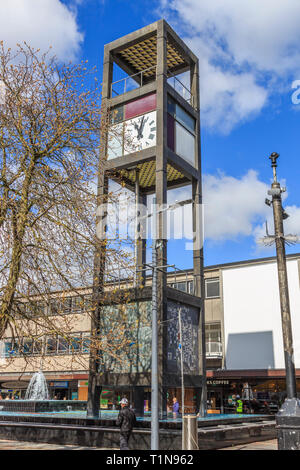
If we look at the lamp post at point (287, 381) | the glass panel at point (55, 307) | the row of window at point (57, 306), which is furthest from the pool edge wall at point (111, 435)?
the glass panel at point (55, 307)

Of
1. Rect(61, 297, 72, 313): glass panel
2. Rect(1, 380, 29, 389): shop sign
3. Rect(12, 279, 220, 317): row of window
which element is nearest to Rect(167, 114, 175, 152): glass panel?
Rect(12, 279, 220, 317): row of window

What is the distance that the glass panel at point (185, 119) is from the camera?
74.4 ft

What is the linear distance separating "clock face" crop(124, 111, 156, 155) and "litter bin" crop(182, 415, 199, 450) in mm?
12067

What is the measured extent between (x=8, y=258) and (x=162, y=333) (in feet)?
23.7

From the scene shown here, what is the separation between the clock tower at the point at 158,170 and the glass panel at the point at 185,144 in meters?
0.05

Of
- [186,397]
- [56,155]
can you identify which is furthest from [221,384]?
[56,155]

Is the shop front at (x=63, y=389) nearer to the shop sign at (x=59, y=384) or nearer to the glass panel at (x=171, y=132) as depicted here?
the shop sign at (x=59, y=384)

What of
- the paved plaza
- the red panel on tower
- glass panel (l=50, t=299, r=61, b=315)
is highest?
the red panel on tower

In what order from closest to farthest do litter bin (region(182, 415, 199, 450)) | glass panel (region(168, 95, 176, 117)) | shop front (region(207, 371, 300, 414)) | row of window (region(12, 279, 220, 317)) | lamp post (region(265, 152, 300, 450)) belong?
lamp post (region(265, 152, 300, 450)) → litter bin (region(182, 415, 199, 450)) → row of window (region(12, 279, 220, 317)) → glass panel (region(168, 95, 176, 117)) → shop front (region(207, 371, 300, 414))

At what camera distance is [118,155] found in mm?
22203

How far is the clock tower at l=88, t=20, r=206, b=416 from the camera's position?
18.4 meters

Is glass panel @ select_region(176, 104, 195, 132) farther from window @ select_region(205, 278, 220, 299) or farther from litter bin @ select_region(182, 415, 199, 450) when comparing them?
window @ select_region(205, 278, 220, 299)
